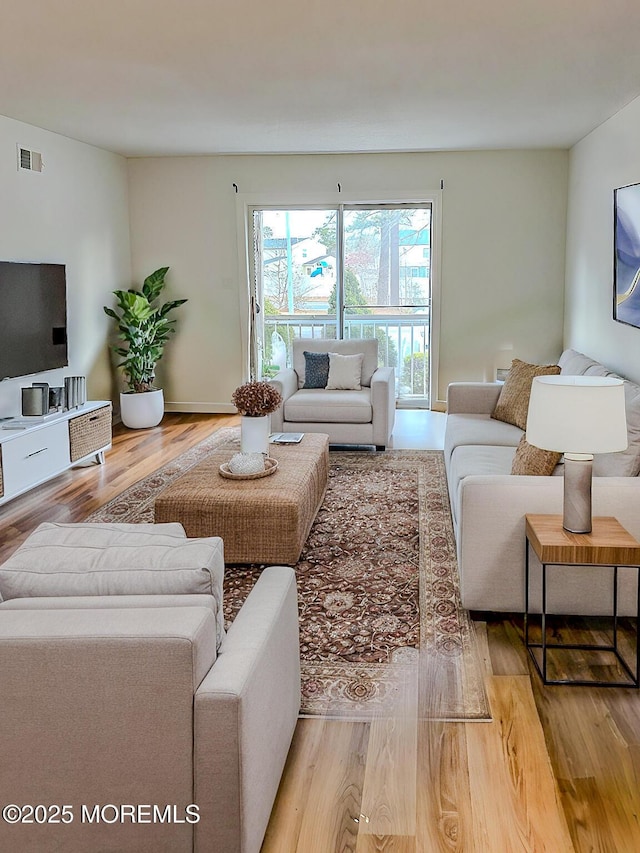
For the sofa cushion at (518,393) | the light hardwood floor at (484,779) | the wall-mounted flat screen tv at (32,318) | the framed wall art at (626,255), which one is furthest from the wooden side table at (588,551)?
the wall-mounted flat screen tv at (32,318)

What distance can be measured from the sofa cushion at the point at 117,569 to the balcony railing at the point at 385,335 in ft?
21.1

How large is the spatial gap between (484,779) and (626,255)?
372 centimetres

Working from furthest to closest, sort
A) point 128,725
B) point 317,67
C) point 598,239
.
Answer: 1. point 598,239
2. point 317,67
3. point 128,725

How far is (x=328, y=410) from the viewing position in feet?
20.7

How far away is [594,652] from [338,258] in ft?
18.9

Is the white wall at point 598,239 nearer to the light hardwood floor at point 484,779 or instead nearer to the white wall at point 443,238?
the white wall at point 443,238

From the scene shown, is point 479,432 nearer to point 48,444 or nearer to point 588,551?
point 588,551

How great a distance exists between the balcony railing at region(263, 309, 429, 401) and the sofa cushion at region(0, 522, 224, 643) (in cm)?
644

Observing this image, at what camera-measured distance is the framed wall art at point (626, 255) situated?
480cm

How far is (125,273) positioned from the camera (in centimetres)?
808

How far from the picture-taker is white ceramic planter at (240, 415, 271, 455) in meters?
4.54

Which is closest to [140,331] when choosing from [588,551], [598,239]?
[598,239]

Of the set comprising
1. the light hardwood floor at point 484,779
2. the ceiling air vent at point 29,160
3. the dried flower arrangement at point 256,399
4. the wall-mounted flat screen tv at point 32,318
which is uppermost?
the ceiling air vent at point 29,160

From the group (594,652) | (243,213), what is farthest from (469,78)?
(243,213)
